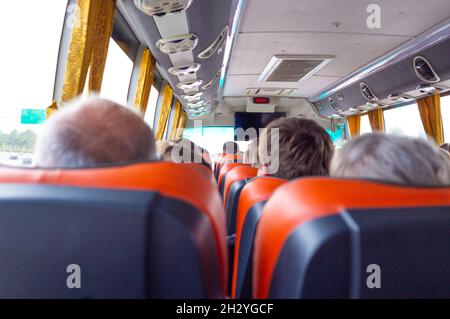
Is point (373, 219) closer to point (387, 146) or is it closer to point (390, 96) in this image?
point (387, 146)

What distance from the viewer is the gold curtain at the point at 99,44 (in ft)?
12.3

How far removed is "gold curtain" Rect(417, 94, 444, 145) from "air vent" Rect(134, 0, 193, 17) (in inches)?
294

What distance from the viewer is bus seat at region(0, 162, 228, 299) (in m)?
0.84

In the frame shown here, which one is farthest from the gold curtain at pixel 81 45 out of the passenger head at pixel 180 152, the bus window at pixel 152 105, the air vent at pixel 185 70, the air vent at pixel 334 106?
the air vent at pixel 334 106

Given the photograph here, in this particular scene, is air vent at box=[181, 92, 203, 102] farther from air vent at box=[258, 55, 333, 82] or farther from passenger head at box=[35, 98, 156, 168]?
passenger head at box=[35, 98, 156, 168]

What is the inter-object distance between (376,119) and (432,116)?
114 inches

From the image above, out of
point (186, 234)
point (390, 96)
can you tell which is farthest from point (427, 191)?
point (390, 96)

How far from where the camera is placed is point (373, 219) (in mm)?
877

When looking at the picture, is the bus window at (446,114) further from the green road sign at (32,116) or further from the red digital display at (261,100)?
the green road sign at (32,116)

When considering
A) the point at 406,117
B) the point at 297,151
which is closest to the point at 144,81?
the point at 297,151

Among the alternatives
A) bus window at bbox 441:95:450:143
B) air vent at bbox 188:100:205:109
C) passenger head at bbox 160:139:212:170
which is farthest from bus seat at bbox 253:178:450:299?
air vent at bbox 188:100:205:109

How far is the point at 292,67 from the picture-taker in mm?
8852

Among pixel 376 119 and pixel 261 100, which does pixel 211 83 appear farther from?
pixel 376 119
